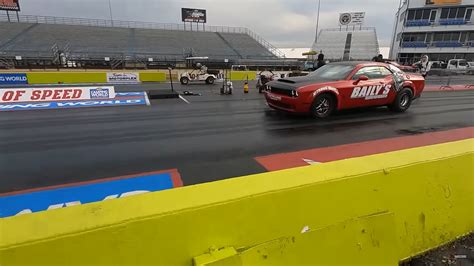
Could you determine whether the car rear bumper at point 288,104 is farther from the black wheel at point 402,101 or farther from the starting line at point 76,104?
the starting line at point 76,104

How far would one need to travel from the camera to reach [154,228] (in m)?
1.62

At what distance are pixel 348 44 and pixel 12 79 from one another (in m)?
60.9

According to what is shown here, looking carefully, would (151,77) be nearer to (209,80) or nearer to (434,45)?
(209,80)

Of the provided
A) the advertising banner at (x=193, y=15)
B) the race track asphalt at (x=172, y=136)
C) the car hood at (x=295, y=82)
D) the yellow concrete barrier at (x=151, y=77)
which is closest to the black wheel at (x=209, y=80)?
the yellow concrete barrier at (x=151, y=77)

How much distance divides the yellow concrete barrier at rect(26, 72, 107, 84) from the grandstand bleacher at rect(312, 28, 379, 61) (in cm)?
4874

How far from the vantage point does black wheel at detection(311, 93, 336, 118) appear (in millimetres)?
7179

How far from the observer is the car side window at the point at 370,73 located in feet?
24.7

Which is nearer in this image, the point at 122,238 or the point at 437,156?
the point at 122,238

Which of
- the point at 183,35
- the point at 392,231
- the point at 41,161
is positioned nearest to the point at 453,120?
the point at 392,231

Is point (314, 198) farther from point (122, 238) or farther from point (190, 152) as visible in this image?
point (190, 152)

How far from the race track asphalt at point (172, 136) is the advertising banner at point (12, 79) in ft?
36.8

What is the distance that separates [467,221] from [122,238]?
3.27m

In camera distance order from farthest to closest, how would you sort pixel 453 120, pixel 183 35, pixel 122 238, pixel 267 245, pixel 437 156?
pixel 183 35 < pixel 453 120 < pixel 437 156 < pixel 267 245 < pixel 122 238

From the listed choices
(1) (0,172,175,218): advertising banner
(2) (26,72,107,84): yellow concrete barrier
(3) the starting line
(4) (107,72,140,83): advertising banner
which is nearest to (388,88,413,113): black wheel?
(1) (0,172,175,218): advertising banner
